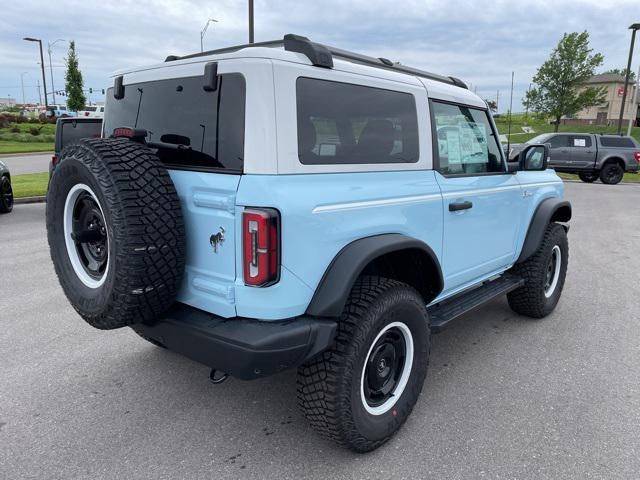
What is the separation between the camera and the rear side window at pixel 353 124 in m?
2.32

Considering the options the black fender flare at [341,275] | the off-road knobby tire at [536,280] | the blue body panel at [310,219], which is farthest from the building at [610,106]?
the black fender flare at [341,275]

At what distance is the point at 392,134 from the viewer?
2.82 metres

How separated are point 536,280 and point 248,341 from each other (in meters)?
3.13

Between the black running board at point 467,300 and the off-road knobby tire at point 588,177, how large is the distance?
1727 centimetres

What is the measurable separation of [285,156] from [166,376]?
201cm

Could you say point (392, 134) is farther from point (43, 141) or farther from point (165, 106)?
point (43, 141)

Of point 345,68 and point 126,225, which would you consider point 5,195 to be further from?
point 345,68

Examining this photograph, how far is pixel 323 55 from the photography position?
2365 millimetres

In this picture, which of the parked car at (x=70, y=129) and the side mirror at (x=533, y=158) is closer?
the side mirror at (x=533, y=158)

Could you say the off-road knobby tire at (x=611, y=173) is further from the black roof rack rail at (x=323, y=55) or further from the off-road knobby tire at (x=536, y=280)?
the black roof rack rail at (x=323, y=55)

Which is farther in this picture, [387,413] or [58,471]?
[387,413]

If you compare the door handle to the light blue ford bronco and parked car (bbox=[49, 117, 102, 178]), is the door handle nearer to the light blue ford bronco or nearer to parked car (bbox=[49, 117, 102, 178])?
the light blue ford bronco

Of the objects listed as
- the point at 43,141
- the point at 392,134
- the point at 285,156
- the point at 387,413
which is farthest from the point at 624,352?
the point at 43,141

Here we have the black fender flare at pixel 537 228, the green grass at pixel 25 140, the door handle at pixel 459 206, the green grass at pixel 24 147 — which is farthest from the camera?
the green grass at pixel 25 140
